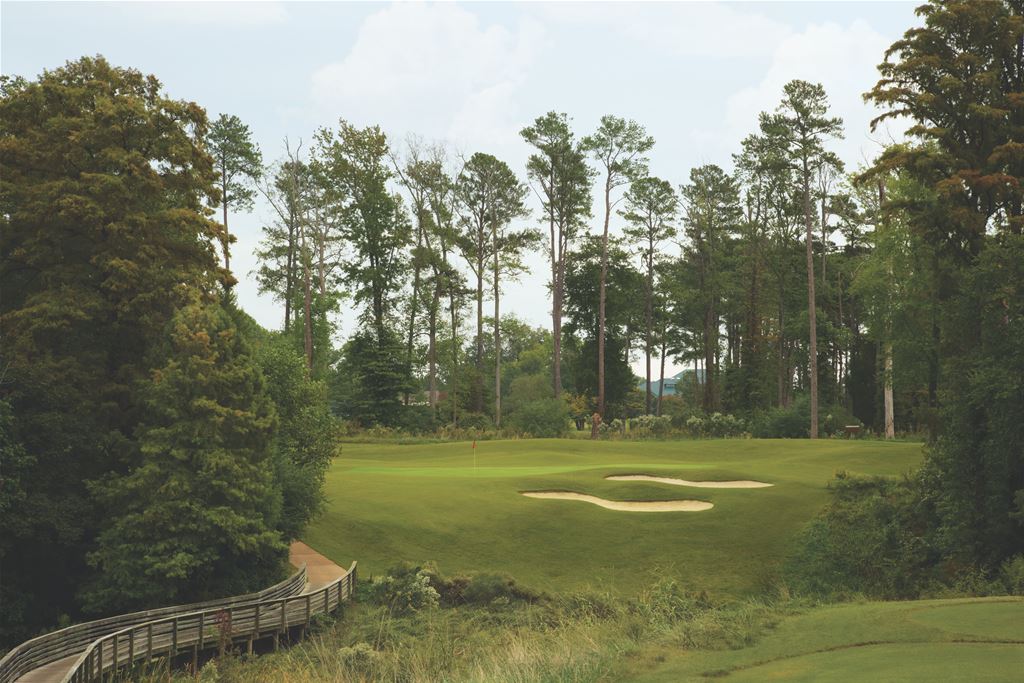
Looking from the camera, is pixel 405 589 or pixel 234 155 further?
pixel 234 155

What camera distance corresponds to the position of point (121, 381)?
2612 cm

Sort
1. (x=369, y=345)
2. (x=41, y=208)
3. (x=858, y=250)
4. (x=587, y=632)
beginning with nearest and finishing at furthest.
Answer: (x=587, y=632) < (x=41, y=208) < (x=369, y=345) < (x=858, y=250)

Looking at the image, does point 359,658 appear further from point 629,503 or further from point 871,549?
point 629,503

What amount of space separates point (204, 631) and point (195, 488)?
12.8 feet

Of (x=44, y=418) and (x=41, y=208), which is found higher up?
(x=41, y=208)

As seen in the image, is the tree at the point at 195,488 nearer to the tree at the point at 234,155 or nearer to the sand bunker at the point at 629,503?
the sand bunker at the point at 629,503

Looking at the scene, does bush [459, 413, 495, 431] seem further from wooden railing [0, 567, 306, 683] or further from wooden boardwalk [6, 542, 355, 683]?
wooden railing [0, 567, 306, 683]

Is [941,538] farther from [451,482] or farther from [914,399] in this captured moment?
[914,399]

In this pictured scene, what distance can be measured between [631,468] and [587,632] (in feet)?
62.2

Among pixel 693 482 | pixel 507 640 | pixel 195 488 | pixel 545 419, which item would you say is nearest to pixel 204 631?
pixel 195 488

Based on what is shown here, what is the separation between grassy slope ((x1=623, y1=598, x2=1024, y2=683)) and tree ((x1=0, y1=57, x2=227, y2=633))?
57.1ft

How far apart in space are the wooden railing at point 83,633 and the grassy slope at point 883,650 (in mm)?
11496

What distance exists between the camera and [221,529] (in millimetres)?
22438

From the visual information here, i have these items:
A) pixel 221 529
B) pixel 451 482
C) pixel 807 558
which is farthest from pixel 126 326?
pixel 807 558
